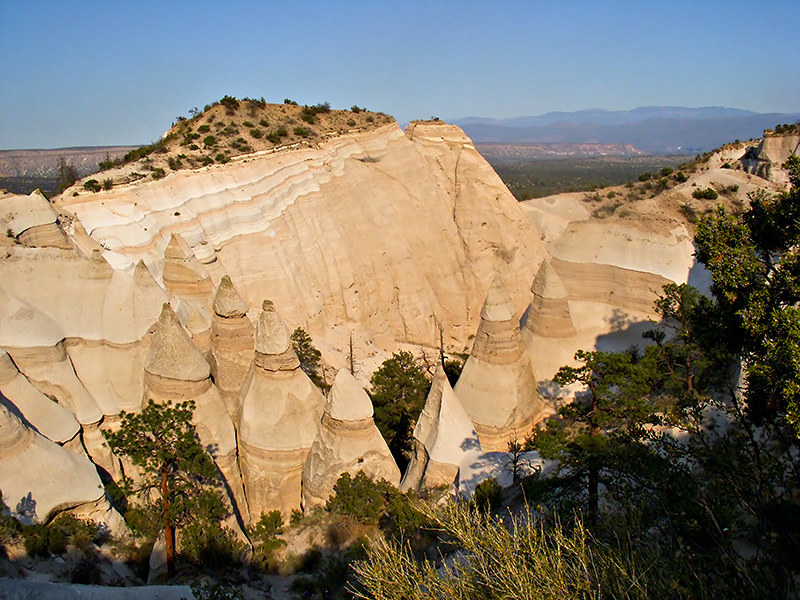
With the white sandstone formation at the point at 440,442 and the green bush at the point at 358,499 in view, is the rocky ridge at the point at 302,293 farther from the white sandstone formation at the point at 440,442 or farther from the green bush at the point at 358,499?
the green bush at the point at 358,499

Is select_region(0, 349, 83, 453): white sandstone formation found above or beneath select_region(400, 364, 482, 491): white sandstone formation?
above

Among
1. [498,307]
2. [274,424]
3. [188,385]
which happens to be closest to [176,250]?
[188,385]

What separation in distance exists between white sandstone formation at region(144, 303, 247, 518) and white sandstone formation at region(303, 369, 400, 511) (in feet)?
6.08

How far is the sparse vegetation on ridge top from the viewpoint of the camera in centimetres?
2064

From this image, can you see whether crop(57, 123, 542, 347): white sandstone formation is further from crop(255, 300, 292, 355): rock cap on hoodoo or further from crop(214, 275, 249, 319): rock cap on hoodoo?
crop(255, 300, 292, 355): rock cap on hoodoo

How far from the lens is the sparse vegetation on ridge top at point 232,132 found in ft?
67.7

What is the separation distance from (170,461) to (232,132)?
17.8 m

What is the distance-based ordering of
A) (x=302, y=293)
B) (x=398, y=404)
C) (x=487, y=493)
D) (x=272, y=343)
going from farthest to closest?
(x=302, y=293)
(x=398, y=404)
(x=272, y=343)
(x=487, y=493)

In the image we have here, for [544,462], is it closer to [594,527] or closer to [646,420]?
[646,420]

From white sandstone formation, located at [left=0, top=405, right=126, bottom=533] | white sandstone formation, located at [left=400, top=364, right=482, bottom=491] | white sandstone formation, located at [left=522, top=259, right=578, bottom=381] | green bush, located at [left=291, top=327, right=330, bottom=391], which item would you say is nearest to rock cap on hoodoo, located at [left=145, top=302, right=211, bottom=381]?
white sandstone formation, located at [left=0, top=405, right=126, bottom=533]

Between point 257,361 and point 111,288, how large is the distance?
458 cm

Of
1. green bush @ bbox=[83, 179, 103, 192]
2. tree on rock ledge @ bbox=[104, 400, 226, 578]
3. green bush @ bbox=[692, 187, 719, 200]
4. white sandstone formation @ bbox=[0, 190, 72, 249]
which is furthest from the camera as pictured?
green bush @ bbox=[692, 187, 719, 200]

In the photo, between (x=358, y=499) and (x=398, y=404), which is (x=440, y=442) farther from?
(x=398, y=404)

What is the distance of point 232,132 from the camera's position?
24047 millimetres
